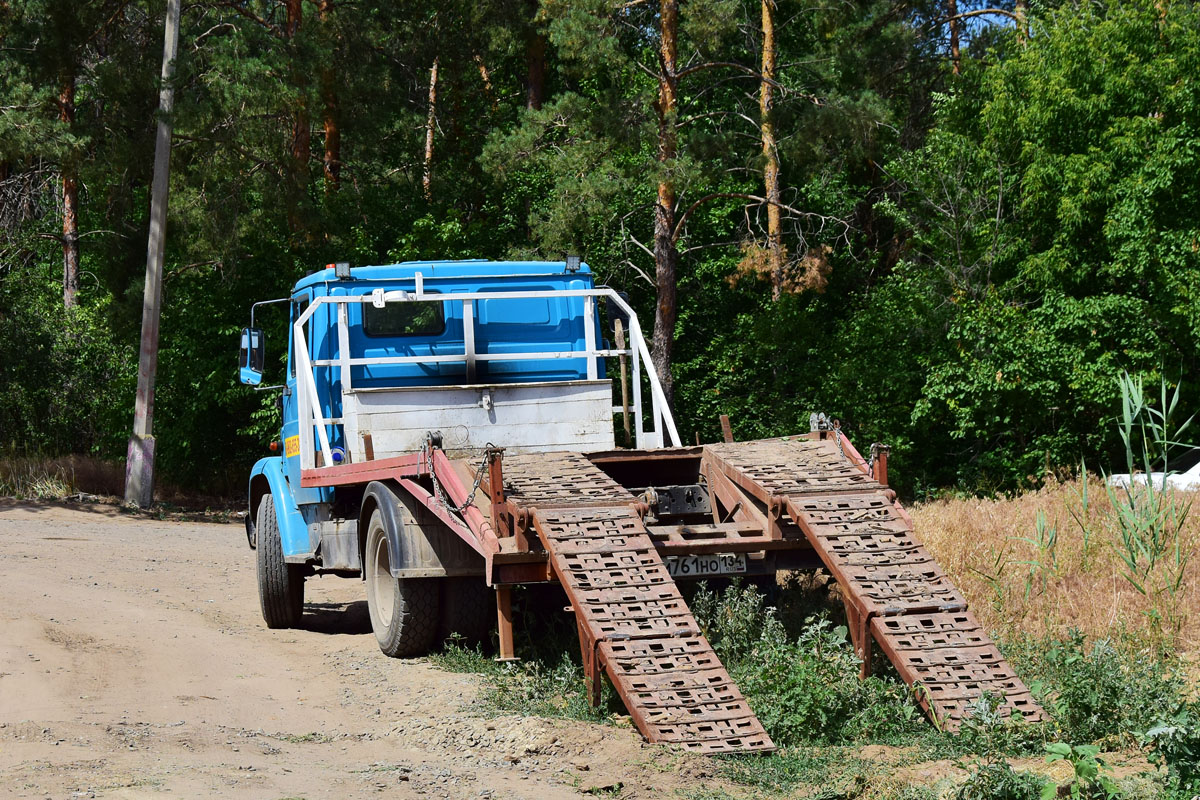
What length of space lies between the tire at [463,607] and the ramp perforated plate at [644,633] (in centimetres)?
173

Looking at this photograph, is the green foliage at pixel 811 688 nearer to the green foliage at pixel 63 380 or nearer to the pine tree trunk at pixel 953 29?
the green foliage at pixel 63 380

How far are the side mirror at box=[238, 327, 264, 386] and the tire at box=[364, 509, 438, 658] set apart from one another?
2.36 meters

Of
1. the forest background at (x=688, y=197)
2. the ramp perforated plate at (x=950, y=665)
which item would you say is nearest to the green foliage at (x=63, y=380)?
the forest background at (x=688, y=197)

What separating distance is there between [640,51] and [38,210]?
13958mm

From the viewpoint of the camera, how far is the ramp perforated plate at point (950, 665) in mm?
6500

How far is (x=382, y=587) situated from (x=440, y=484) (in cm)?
148

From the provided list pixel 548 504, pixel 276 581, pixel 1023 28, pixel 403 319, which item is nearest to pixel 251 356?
pixel 403 319

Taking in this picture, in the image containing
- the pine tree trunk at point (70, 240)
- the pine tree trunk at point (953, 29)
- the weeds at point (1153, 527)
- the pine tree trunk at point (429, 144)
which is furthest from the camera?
the pine tree trunk at point (953, 29)

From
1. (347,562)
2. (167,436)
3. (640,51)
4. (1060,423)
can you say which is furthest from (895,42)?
(347,562)

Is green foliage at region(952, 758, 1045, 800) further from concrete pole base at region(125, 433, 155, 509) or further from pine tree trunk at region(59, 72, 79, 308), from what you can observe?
pine tree trunk at region(59, 72, 79, 308)

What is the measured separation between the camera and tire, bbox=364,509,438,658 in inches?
347

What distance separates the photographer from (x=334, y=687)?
27.5 ft

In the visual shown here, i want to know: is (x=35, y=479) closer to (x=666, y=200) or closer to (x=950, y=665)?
(x=666, y=200)

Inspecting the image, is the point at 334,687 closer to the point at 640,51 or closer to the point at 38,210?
the point at 640,51
